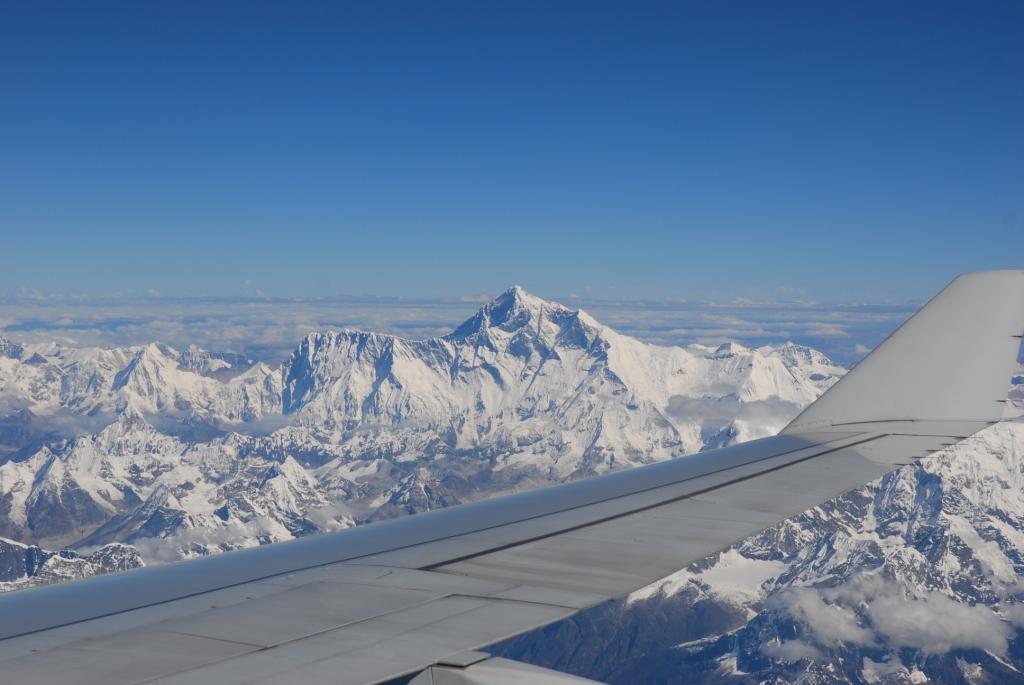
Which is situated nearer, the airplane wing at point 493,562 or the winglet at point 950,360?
the airplane wing at point 493,562

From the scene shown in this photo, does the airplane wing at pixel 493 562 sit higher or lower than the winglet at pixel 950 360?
lower

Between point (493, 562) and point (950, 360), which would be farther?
point (950, 360)

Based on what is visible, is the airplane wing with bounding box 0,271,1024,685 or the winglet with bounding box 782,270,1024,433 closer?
the airplane wing with bounding box 0,271,1024,685

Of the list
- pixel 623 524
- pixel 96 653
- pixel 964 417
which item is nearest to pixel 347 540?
pixel 623 524

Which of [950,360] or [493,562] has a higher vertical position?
[950,360]

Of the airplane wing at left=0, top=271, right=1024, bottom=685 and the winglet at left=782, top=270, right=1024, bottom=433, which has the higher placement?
the winglet at left=782, top=270, right=1024, bottom=433

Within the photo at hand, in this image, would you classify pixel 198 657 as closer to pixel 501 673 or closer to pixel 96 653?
pixel 96 653
